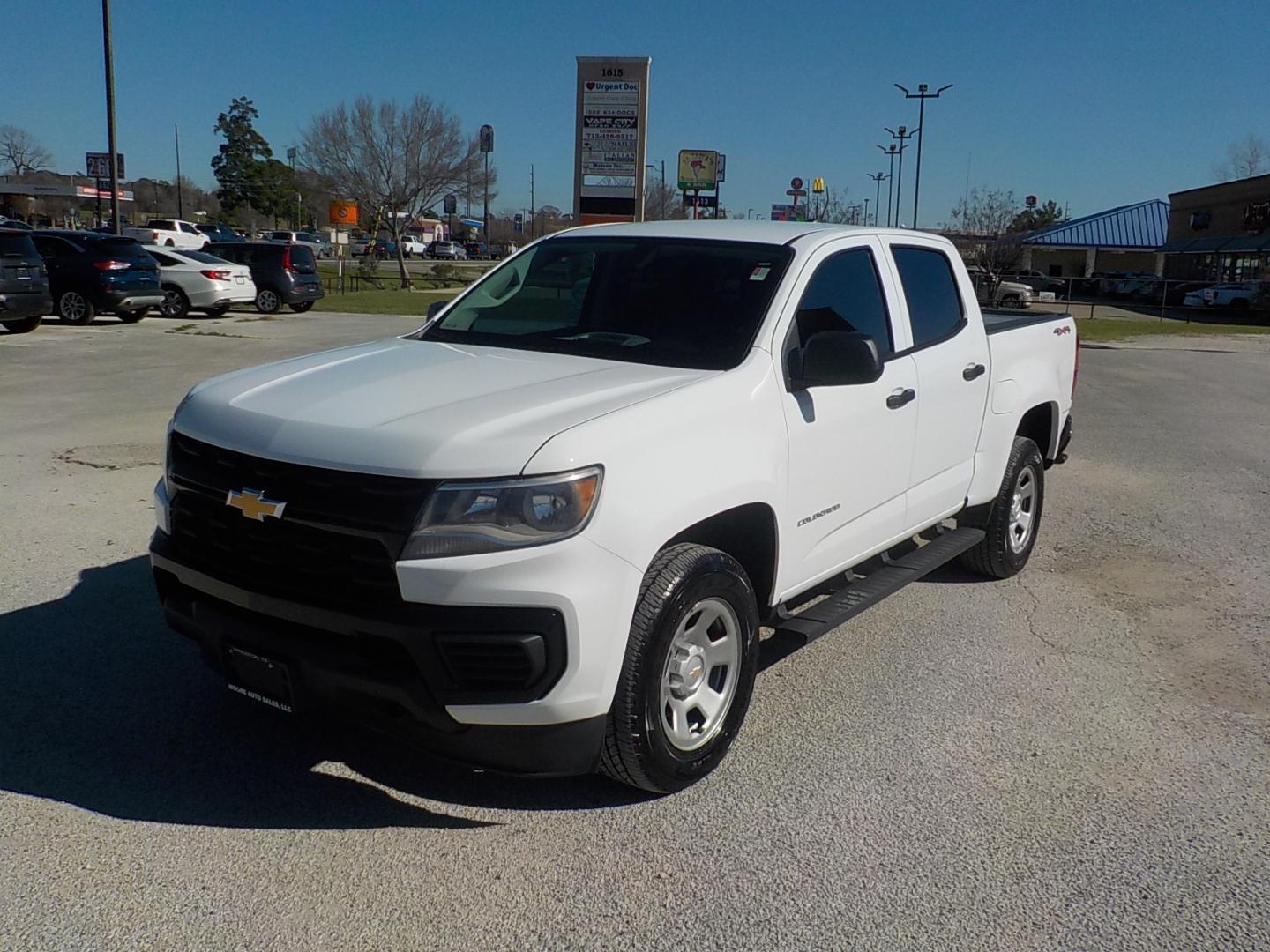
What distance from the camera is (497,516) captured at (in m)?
3.21

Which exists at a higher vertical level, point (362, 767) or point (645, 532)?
point (645, 532)

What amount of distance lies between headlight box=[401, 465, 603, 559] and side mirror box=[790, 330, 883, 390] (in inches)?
50.2

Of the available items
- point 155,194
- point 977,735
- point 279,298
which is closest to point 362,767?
point 977,735

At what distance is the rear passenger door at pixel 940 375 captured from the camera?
5.13 metres

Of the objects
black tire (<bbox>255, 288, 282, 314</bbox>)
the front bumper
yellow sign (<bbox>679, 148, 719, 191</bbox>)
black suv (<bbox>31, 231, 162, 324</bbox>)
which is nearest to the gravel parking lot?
the front bumper

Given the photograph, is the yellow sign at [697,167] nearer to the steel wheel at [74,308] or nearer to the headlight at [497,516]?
the steel wheel at [74,308]

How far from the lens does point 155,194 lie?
115m

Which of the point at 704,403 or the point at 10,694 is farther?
the point at 10,694

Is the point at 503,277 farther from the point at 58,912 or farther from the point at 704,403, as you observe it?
the point at 58,912

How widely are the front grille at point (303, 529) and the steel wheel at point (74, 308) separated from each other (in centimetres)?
1948

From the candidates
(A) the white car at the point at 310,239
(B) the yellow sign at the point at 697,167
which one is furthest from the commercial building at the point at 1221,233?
(A) the white car at the point at 310,239

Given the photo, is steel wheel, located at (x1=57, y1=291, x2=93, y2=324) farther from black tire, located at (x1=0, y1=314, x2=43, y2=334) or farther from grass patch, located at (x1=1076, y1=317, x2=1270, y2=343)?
grass patch, located at (x1=1076, y1=317, x2=1270, y2=343)

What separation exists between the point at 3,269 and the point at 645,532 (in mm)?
17289

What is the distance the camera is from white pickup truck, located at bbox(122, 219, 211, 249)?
4703 cm
